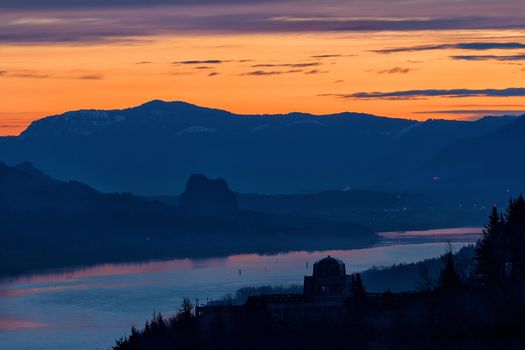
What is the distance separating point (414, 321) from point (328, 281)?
129 ft

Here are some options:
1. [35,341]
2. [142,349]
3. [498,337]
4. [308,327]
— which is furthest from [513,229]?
[35,341]

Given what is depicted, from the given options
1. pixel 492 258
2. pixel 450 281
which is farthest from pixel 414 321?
pixel 492 258

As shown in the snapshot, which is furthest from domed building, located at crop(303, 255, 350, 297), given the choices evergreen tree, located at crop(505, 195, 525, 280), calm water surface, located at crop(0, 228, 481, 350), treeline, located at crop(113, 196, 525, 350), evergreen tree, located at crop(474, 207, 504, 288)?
evergreen tree, located at crop(474, 207, 504, 288)

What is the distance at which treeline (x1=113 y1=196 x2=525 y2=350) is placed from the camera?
53.8m

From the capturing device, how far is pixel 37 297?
172 m

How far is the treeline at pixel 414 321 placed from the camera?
53812mm

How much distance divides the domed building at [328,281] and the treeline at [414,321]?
14976 millimetres

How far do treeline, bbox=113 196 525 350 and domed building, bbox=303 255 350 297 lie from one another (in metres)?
15.0

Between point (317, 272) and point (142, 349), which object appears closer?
point (142, 349)

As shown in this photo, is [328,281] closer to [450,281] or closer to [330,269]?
[330,269]

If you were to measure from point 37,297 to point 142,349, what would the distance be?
97598 millimetres

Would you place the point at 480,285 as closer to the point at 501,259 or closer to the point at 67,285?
the point at 501,259

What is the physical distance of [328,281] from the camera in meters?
99.2

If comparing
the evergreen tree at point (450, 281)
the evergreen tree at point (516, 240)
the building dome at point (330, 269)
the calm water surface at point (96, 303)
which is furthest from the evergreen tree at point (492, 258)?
the calm water surface at point (96, 303)
